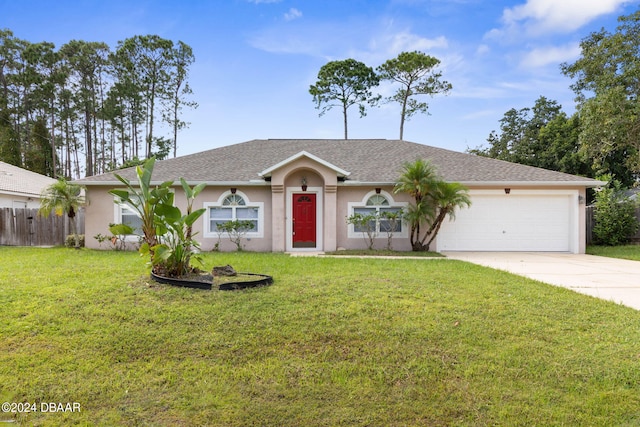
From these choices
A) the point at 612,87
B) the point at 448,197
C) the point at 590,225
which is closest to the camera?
the point at 448,197

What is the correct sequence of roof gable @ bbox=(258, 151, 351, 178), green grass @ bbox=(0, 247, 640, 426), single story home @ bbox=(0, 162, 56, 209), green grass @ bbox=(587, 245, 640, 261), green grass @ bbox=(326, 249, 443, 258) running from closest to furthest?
1. green grass @ bbox=(0, 247, 640, 426)
2. green grass @ bbox=(326, 249, 443, 258)
3. green grass @ bbox=(587, 245, 640, 261)
4. roof gable @ bbox=(258, 151, 351, 178)
5. single story home @ bbox=(0, 162, 56, 209)

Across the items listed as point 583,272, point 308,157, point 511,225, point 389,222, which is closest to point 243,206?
point 308,157

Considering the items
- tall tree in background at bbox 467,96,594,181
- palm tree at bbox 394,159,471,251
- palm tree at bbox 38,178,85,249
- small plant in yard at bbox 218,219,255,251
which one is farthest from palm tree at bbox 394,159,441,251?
tall tree in background at bbox 467,96,594,181

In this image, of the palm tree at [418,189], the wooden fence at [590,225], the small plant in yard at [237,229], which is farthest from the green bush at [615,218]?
the small plant in yard at [237,229]

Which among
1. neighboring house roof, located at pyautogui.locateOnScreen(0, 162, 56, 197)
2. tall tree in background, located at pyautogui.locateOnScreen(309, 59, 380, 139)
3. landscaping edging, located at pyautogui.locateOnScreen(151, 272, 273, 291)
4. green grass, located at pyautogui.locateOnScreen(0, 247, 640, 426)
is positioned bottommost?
green grass, located at pyautogui.locateOnScreen(0, 247, 640, 426)

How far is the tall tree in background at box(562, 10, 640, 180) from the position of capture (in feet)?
57.4

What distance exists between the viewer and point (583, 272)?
8.69 metres

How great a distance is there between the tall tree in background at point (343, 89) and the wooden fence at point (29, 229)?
2103cm

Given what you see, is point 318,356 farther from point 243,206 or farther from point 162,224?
point 243,206

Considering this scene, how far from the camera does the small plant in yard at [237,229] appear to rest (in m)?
12.6

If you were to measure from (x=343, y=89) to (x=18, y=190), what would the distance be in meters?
23.3

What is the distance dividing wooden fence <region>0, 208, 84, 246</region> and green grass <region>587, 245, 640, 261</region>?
71.8 ft

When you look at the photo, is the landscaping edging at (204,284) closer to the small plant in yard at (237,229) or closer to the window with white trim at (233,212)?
the small plant in yard at (237,229)

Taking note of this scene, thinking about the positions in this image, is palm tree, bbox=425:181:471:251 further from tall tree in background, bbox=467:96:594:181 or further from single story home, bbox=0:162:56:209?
tall tree in background, bbox=467:96:594:181
